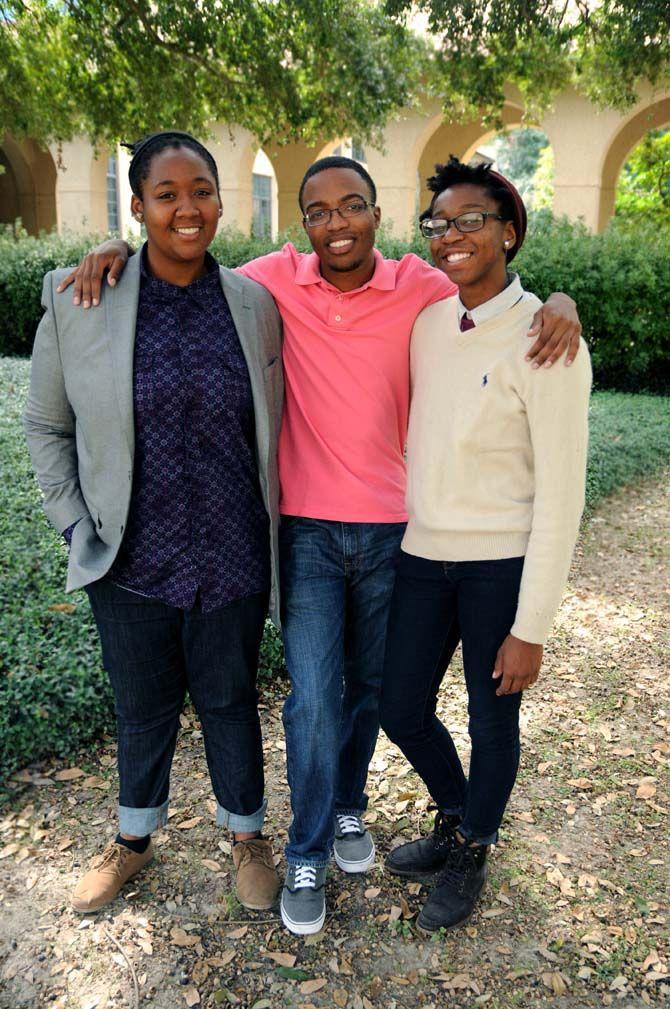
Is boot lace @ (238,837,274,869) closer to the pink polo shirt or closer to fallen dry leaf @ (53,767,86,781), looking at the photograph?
fallen dry leaf @ (53,767,86,781)

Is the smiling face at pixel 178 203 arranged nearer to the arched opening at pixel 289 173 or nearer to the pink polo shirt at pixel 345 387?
the pink polo shirt at pixel 345 387

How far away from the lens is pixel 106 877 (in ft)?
9.65

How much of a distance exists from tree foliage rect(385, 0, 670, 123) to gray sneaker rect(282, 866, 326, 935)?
7162 mm

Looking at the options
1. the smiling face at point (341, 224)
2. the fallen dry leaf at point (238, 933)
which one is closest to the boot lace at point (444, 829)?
the fallen dry leaf at point (238, 933)

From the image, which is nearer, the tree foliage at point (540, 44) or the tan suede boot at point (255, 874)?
the tan suede boot at point (255, 874)

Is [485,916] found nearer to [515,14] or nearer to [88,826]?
[88,826]

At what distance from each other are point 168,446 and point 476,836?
1.55m

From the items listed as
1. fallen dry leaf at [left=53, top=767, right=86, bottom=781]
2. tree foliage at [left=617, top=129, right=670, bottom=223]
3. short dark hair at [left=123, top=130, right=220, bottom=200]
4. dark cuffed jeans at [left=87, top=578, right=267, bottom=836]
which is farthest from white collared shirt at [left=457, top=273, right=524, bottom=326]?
tree foliage at [left=617, top=129, right=670, bottom=223]

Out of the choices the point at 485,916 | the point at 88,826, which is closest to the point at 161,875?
the point at 88,826

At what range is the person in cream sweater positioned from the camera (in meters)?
2.35

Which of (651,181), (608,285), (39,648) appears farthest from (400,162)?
(39,648)

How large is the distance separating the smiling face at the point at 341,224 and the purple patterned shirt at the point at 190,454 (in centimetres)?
34

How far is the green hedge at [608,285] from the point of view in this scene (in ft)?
36.8

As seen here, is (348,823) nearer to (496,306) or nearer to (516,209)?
(496,306)
